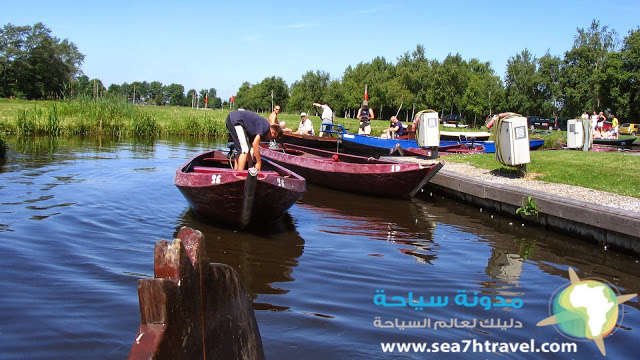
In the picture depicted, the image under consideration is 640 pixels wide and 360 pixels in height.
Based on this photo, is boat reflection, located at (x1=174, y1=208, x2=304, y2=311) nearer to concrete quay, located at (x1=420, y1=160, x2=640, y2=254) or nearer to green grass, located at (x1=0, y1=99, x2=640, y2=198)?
concrete quay, located at (x1=420, y1=160, x2=640, y2=254)

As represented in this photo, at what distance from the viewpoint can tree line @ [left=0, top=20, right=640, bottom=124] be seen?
50903mm

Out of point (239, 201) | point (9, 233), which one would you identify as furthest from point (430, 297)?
point (9, 233)

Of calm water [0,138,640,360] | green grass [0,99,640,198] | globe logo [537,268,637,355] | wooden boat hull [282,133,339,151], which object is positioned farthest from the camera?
wooden boat hull [282,133,339,151]

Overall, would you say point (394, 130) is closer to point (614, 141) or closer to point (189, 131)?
point (614, 141)

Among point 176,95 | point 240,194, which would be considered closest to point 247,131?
point 240,194

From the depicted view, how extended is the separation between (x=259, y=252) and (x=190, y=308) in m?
4.80

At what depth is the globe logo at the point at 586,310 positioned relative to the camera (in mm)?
4730

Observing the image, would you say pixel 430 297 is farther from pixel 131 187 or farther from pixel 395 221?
pixel 131 187

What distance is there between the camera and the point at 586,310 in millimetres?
5105

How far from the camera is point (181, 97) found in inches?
6378

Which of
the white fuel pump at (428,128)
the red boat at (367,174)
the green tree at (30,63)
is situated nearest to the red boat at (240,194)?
the red boat at (367,174)

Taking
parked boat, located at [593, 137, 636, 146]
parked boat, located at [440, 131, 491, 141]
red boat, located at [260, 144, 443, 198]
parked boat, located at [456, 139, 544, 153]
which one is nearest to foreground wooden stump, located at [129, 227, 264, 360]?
red boat, located at [260, 144, 443, 198]

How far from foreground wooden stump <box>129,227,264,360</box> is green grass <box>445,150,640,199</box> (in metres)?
8.50

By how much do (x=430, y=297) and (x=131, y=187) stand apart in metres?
8.62
